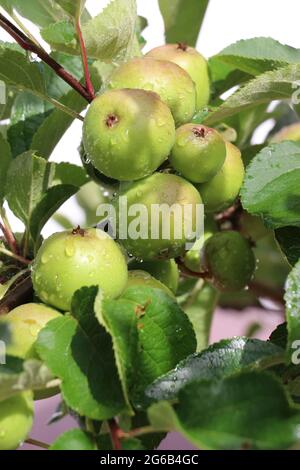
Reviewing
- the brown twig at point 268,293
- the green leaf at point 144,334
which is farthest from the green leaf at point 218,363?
the brown twig at point 268,293

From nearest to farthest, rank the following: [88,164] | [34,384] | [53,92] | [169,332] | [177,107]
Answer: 1. [34,384]
2. [169,332]
3. [177,107]
4. [88,164]
5. [53,92]

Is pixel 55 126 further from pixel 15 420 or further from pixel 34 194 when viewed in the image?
pixel 15 420

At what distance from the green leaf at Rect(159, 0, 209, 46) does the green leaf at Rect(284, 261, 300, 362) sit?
1.88ft

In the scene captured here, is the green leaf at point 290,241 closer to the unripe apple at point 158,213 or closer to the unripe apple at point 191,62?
the unripe apple at point 158,213

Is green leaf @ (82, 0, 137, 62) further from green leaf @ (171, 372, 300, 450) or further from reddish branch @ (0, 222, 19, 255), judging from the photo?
green leaf @ (171, 372, 300, 450)

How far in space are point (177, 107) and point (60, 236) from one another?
0.66 ft

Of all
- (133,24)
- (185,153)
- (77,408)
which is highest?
(133,24)

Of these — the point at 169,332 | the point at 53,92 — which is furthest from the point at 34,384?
the point at 53,92

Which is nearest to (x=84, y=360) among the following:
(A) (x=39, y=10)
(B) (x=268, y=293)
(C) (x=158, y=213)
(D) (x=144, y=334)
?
(D) (x=144, y=334)

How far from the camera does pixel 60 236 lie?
2.68 ft

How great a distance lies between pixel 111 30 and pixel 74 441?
454mm

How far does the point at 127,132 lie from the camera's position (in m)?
0.81

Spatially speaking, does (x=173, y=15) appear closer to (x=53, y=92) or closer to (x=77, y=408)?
(x=53, y=92)

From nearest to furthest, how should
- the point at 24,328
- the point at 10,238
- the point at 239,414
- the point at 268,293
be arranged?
1. the point at 239,414
2. the point at 24,328
3. the point at 10,238
4. the point at 268,293
